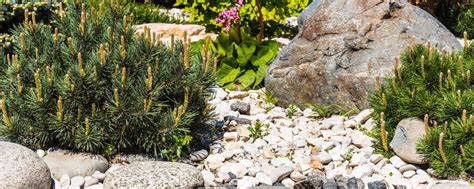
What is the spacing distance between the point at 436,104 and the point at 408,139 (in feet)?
1.02

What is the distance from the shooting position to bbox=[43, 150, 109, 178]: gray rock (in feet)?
15.7

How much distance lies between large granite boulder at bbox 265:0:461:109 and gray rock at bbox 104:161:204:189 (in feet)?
5.86

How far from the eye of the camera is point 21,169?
4.33 m

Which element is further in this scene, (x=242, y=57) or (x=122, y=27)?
(x=242, y=57)

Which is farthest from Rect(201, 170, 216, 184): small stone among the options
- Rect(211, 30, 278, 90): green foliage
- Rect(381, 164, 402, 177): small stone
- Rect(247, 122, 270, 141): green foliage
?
Rect(211, 30, 278, 90): green foliage

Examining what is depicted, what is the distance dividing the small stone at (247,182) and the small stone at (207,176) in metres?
0.18

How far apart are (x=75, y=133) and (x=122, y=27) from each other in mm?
845

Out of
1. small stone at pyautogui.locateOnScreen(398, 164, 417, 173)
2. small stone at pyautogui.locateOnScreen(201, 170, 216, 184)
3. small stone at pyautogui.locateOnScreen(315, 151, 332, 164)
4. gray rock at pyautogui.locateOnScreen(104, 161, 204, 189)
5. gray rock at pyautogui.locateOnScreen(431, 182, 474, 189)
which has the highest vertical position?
gray rock at pyautogui.locateOnScreen(431, 182, 474, 189)

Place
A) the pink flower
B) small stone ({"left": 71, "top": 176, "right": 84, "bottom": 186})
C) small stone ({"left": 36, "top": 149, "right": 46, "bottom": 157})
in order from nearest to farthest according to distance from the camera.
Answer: small stone ({"left": 71, "top": 176, "right": 84, "bottom": 186}) → small stone ({"left": 36, "top": 149, "right": 46, "bottom": 157}) → the pink flower

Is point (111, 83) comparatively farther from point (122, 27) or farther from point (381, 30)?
point (381, 30)

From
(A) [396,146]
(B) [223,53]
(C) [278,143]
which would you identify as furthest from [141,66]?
(B) [223,53]

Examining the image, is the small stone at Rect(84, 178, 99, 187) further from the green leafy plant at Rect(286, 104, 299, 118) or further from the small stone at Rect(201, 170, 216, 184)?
the green leafy plant at Rect(286, 104, 299, 118)

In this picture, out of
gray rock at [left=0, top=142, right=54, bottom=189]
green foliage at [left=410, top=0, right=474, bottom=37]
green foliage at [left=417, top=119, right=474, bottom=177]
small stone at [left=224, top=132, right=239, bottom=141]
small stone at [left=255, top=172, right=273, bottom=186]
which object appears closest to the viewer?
gray rock at [left=0, top=142, right=54, bottom=189]

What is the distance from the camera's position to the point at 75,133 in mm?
4848
